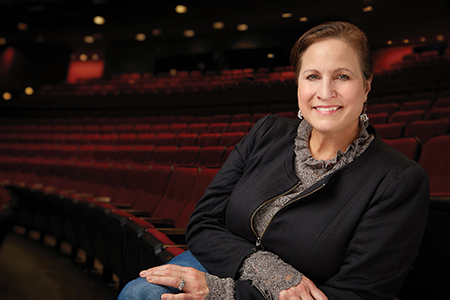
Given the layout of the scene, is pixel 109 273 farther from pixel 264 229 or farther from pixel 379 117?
pixel 379 117

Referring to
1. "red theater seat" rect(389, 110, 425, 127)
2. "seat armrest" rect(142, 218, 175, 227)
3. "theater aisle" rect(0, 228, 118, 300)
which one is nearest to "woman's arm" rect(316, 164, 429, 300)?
"seat armrest" rect(142, 218, 175, 227)

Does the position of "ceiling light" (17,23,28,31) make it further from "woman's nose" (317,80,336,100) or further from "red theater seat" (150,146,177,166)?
"woman's nose" (317,80,336,100)

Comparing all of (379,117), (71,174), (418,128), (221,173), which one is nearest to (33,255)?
(71,174)

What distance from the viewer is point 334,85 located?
235 mm

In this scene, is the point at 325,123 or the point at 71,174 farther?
the point at 71,174

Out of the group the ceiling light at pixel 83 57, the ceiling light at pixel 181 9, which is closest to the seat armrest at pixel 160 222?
the ceiling light at pixel 181 9

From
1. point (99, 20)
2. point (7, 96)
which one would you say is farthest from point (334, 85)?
point (99, 20)

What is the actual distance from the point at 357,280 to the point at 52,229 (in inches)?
36.9

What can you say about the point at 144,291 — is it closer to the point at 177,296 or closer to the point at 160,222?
the point at 177,296

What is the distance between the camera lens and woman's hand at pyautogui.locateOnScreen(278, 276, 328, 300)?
20 centimetres

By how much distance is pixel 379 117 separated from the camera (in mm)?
1130

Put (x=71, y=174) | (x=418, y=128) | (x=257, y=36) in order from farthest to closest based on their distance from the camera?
1. (x=257, y=36)
2. (x=71, y=174)
3. (x=418, y=128)

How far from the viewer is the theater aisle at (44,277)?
0.62 m

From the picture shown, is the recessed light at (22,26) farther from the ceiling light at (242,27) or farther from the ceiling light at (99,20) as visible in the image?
the ceiling light at (242,27)
